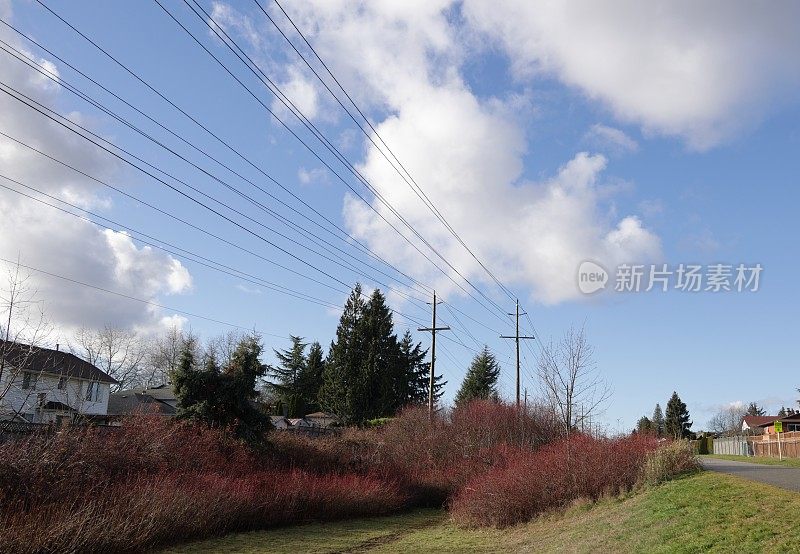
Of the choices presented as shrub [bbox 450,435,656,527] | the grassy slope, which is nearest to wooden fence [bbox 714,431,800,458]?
shrub [bbox 450,435,656,527]

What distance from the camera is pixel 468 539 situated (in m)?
19.7

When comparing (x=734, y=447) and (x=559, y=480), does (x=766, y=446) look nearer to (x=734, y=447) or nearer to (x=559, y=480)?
(x=734, y=447)

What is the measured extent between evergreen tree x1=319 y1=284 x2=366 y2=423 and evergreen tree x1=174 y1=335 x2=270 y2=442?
25.2m

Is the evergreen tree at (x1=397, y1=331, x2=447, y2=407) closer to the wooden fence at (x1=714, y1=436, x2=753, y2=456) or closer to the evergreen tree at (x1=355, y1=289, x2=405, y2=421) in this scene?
the evergreen tree at (x1=355, y1=289, x2=405, y2=421)

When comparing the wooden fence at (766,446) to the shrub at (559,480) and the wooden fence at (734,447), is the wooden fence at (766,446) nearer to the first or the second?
the wooden fence at (734,447)

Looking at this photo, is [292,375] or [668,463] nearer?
[668,463]

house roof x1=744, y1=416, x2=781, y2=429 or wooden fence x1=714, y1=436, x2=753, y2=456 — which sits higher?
house roof x1=744, y1=416, x2=781, y2=429

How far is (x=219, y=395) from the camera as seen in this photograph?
86.0ft

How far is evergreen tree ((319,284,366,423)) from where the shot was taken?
51938 millimetres

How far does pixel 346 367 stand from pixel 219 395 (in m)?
27.0

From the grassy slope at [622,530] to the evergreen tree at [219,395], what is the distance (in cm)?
556

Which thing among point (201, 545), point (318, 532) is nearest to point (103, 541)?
point (201, 545)

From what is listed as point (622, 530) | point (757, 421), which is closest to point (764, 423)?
point (757, 421)

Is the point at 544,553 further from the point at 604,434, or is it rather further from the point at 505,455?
the point at 505,455
